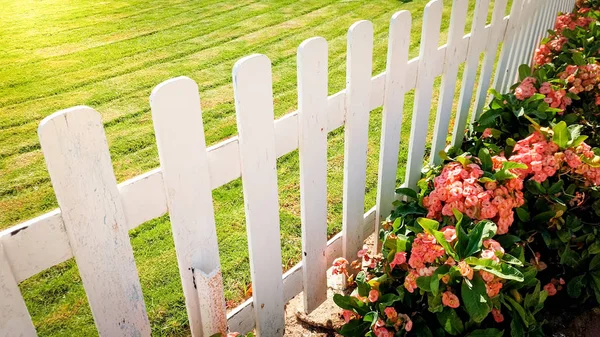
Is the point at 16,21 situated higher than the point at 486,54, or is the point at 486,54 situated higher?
the point at 486,54

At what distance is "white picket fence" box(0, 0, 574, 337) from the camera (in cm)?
125

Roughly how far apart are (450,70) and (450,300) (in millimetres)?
1368

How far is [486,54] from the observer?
2.93 meters

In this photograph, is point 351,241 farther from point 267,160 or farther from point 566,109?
point 566,109

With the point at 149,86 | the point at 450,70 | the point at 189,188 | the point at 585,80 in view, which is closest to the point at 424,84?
the point at 450,70

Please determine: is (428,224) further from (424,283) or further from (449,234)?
(424,283)

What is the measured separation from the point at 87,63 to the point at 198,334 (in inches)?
156

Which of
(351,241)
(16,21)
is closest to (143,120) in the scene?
(351,241)

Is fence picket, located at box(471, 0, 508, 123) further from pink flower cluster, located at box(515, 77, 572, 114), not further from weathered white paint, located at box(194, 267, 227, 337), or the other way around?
weathered white paint, located at box(194, 267, 227, 337)

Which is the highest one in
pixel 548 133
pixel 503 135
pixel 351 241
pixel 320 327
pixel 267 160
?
pixel 267 160

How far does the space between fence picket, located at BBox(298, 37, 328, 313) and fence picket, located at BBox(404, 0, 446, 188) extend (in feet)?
2.22

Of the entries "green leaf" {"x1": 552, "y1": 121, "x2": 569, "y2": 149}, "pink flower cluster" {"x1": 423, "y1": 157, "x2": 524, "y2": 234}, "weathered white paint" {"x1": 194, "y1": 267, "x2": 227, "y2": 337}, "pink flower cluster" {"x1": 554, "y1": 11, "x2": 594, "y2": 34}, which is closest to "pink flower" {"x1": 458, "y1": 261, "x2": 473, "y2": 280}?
"pink flower cluster" {"x1": 423, "y1": 157, "x2": 524, "y2": 234}

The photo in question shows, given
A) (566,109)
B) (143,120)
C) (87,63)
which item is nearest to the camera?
(566,109)

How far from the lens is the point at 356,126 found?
2078mm
